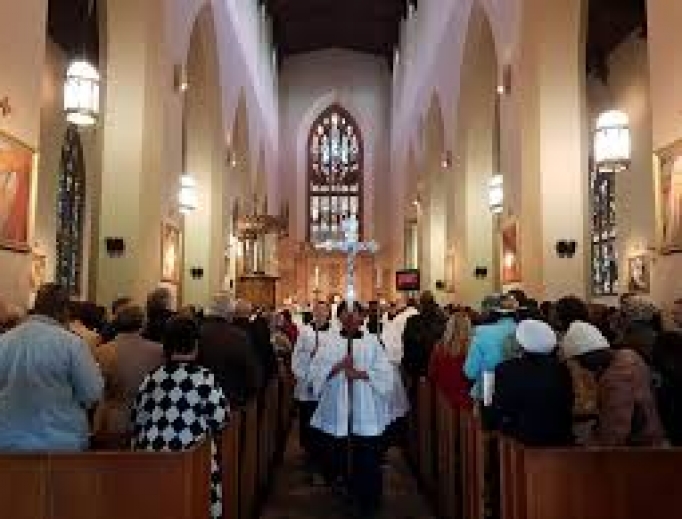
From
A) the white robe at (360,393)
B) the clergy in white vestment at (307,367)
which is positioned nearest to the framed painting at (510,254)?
the clergy in white vestment at (307,367)

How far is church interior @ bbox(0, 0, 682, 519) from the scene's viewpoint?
4055 millimetres

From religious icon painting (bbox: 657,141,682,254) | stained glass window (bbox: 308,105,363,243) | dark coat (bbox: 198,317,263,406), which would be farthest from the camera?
stained glass window (bbox: 308,105,363,243)

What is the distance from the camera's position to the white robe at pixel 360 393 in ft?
22.9

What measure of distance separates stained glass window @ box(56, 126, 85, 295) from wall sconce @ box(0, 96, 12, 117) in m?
9.28

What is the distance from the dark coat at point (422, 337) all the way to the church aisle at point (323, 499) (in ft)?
3.86

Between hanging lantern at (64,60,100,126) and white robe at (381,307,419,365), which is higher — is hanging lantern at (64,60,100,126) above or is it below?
above

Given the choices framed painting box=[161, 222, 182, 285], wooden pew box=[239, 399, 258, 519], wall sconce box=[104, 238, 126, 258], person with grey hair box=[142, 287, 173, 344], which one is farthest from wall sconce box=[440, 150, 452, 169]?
person with grey hair box=[142, 287, 173, 344]

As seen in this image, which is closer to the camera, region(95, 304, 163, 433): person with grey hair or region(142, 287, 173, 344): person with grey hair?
region(95, 304, 163, 433): person with grey hair

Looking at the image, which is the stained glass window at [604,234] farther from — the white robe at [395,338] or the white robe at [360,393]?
the white robe at [360,393]

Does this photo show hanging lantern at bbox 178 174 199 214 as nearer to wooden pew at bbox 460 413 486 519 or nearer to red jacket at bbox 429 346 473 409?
red jacket at bbox 429 346 473 409

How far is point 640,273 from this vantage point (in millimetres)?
14805

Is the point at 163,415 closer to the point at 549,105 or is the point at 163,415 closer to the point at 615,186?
the point at 549,105

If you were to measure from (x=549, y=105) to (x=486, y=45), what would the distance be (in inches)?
201

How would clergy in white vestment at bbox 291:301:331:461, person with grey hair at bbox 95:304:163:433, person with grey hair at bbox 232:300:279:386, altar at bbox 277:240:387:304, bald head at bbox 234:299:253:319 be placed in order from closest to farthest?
person with grey hair at bbox 95:304:163:433 < person with grey hair at bbox 232:300:279:386 < bald head at bbox 234:299:253:319 < clergy in white vestment at bbox 291:301:331:461 < altar at bbox 277:240:387:304
